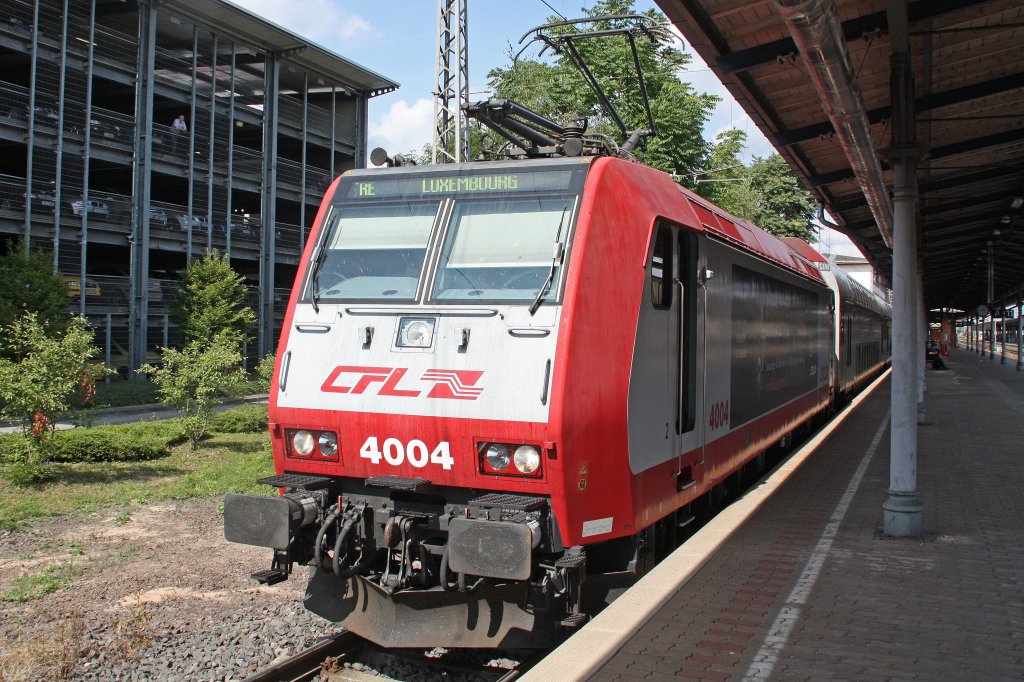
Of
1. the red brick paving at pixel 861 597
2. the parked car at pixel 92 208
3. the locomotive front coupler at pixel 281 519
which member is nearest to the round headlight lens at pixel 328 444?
the locomotive front coupler at pixel 281 519

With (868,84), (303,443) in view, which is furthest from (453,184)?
(868,84)

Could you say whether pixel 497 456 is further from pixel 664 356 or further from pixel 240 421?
pixel 240 421

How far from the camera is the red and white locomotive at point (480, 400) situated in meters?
5.70

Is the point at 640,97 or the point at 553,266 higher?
the point at 640,97

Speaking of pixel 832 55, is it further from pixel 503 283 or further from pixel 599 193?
pixel 503 283

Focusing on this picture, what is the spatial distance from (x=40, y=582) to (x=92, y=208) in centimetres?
2703

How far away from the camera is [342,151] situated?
4553 cm

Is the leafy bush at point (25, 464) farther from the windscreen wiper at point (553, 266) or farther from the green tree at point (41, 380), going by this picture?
the windscreen wiper at point (553, 266)

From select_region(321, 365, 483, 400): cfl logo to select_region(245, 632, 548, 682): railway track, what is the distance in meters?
1.87

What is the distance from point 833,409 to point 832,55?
1714 cm

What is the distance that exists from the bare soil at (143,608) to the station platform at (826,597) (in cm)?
299

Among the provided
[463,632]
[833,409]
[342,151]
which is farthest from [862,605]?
[342,151]

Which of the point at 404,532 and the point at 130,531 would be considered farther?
the point at 130,531

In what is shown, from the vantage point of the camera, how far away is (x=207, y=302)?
1303 inches
